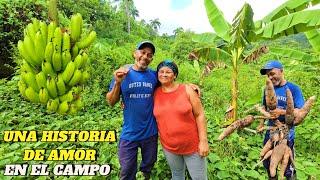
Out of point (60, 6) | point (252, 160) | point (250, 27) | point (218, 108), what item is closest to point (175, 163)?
point (252, 160)

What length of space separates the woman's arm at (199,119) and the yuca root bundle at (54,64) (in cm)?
169

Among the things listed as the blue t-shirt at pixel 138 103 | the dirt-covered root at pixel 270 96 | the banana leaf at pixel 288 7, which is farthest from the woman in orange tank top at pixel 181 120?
the banana leaf at pixel 288 7

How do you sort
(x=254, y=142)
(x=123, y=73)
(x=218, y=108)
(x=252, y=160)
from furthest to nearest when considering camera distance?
(x=218, y=108)
(x=254, y=142)
(x=252, y=160)
(x=123, y=73)

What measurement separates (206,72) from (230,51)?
0.71 m

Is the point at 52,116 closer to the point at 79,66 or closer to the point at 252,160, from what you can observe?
the point at 79,66

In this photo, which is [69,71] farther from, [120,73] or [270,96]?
[270,96]

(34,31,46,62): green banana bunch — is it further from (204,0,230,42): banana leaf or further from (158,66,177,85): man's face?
(204,0,230,42): banana leaf

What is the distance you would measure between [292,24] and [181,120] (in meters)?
3.31

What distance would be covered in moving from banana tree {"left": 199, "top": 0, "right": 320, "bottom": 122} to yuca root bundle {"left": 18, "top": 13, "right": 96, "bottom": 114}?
242cm

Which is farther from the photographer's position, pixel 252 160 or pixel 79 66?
pixel 252 160

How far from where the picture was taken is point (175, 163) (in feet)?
9.36

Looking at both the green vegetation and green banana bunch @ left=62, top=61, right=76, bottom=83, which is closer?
the green vegetation

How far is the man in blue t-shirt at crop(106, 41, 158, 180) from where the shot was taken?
2.85m

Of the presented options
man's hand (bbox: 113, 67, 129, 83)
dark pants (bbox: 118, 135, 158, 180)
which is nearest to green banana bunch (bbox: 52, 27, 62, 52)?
man's hand (bbox: 113, 67, 129, 83)
